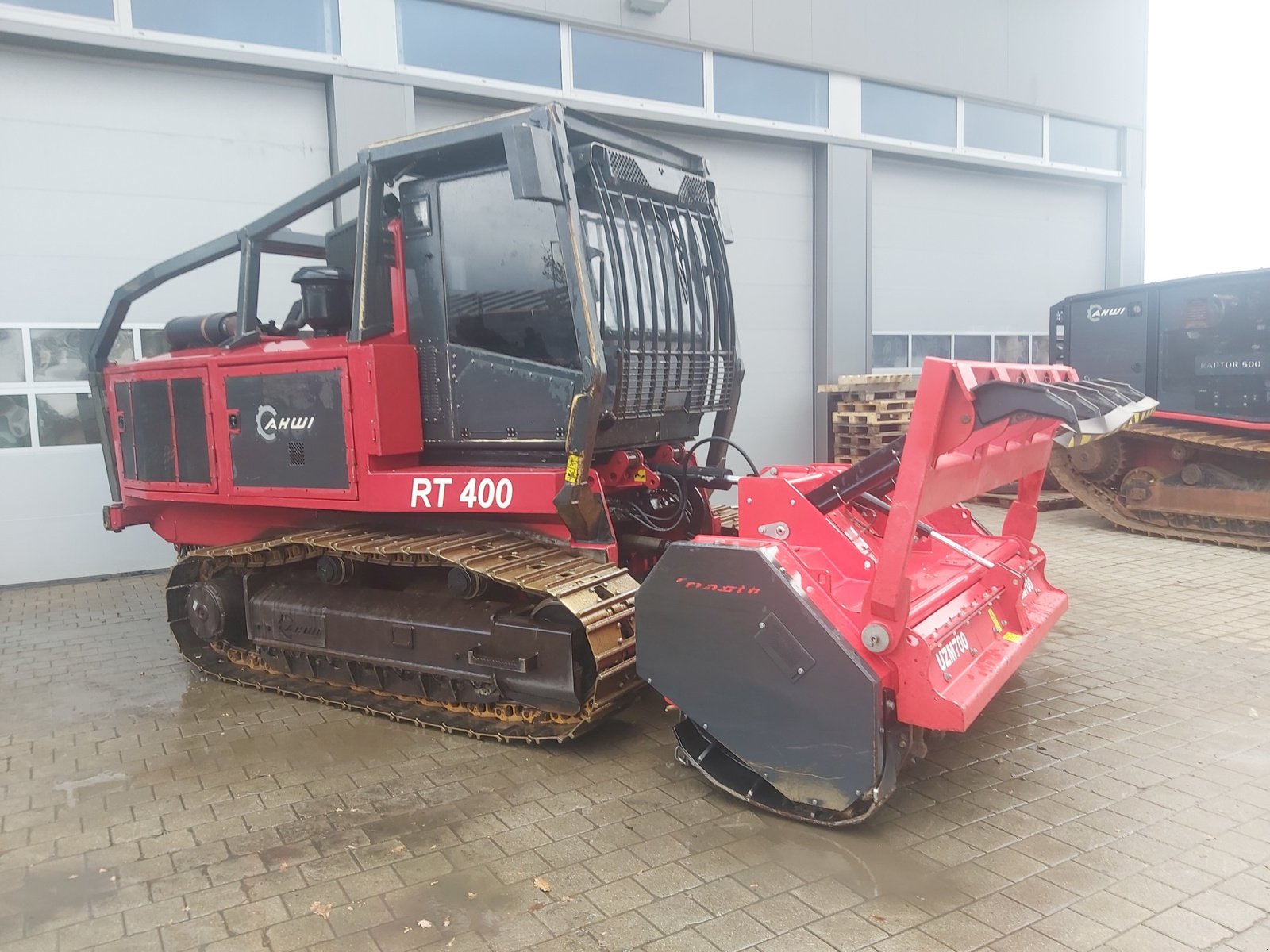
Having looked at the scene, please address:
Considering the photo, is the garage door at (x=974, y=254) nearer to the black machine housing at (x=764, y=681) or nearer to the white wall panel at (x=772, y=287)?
the white wall panel at (x=772, y=287)

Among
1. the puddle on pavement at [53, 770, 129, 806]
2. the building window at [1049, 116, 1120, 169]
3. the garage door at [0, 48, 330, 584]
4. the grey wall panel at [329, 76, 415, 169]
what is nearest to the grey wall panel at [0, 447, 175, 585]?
the garage door at [0, 48, 330, 584]

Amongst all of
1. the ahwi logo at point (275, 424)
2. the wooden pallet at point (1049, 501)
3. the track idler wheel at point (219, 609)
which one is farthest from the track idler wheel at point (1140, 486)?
the track idler wheel at point (219, 609)

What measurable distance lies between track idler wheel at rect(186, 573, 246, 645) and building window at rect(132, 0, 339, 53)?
5209 mm

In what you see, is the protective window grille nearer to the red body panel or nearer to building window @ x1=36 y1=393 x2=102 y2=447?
the red body panel

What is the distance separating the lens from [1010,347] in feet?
44.8

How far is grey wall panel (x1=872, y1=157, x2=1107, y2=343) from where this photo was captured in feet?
40.4

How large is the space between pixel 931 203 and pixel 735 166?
129 inches

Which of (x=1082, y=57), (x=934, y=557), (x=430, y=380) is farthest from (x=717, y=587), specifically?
(x=1082, y=57)

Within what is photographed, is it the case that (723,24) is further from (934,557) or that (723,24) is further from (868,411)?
(934,557)

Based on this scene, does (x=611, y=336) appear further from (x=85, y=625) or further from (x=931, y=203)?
(x=931, y=203)

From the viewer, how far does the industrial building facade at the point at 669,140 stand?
313 inches

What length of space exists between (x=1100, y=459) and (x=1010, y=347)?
4.22m

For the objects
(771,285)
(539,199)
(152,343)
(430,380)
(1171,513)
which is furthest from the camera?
(771,285)

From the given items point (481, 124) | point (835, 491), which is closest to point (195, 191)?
point (481, 124)
